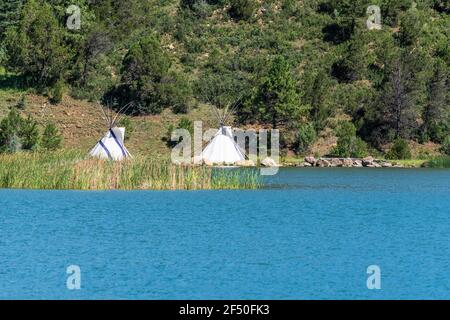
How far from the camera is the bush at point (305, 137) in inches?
3519

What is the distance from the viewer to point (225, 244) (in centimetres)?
3444

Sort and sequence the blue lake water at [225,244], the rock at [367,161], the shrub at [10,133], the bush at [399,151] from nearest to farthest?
the blue lake water at [225,244] → the shrub at [10,133] → the rock at [367,161] → the bush at [399,151]

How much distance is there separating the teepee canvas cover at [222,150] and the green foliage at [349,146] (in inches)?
393

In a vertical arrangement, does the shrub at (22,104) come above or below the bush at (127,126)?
above

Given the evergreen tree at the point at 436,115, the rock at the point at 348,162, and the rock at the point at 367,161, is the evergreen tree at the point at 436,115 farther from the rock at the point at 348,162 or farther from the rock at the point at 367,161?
the rock at the point at 348,162

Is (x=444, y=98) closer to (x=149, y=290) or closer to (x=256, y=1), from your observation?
(x=256, y=1)

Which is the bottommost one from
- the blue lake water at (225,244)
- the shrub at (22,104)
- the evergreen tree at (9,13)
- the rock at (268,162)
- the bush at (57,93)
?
the rock at (268,162)

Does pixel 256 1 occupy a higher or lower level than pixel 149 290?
higher

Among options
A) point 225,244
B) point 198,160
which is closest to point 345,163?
point 198,160

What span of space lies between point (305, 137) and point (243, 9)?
98.0ft

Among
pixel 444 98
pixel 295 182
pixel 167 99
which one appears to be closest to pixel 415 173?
pixel 295 182

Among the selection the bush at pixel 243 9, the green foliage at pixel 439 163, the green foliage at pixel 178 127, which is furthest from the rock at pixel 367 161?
the bush at pixel 243 9

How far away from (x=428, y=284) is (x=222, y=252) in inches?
296

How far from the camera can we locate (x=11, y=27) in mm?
101000
